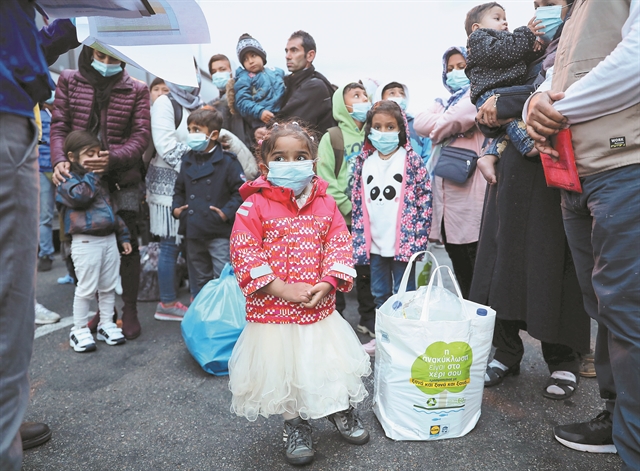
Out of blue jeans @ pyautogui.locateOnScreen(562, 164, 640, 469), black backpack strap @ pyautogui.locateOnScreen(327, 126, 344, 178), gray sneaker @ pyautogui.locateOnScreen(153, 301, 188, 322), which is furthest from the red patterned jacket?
gray sneaker @ pyautogui.locateOnScreen(153, 301, 188, 322)

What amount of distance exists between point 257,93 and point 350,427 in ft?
10.4

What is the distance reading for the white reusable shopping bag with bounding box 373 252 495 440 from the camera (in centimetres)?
193

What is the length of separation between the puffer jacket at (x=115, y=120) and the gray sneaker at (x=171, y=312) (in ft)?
3.57

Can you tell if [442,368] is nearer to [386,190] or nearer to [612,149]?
[612,149]

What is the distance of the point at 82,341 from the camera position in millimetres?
3139

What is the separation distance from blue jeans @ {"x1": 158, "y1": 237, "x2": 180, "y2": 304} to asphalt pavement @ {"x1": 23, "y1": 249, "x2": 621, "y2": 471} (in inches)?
38.1

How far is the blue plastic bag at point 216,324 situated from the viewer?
108 inches

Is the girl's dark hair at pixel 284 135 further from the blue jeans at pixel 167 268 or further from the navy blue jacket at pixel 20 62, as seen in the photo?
the blue jeans at pixel 167 268

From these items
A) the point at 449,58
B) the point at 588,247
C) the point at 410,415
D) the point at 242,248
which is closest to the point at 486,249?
the point at 588,247

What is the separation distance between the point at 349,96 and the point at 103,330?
2.51 metres

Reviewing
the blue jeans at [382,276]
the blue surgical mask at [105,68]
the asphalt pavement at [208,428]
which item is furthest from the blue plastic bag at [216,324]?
the blue surgical mask at [105,68]

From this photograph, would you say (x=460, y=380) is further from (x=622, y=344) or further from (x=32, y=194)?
(x=32, y=194)

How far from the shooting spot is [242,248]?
1.94 m

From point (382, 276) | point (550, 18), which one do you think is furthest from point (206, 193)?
point (550, 18)
